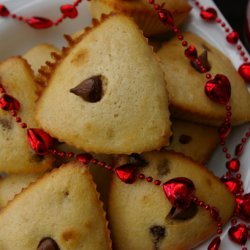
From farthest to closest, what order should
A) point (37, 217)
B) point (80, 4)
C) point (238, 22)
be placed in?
1. point (238, 22)
2. point (80, 4)
3. point (37, 217)

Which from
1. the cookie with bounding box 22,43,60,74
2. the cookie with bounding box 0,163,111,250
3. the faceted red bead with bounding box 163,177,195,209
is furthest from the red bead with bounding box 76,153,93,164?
the cookie with bounding box 22,43,60,74

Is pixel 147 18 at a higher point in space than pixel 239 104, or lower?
higher

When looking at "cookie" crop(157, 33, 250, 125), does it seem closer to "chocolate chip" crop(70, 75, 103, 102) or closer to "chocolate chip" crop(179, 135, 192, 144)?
"chocolate chip" crop(179, 135, 192, 144)

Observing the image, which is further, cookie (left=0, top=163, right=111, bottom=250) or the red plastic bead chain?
the red plastic bead chain

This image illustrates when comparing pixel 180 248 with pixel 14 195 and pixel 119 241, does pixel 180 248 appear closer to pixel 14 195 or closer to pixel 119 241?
pixel 119 241

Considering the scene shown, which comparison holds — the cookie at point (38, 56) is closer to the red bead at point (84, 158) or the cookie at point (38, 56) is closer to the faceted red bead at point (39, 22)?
the faceted red bead at point (39, 22)

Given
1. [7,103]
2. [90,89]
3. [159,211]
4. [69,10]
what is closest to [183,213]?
[159,211]

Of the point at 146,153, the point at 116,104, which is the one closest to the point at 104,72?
the point at 116,104
